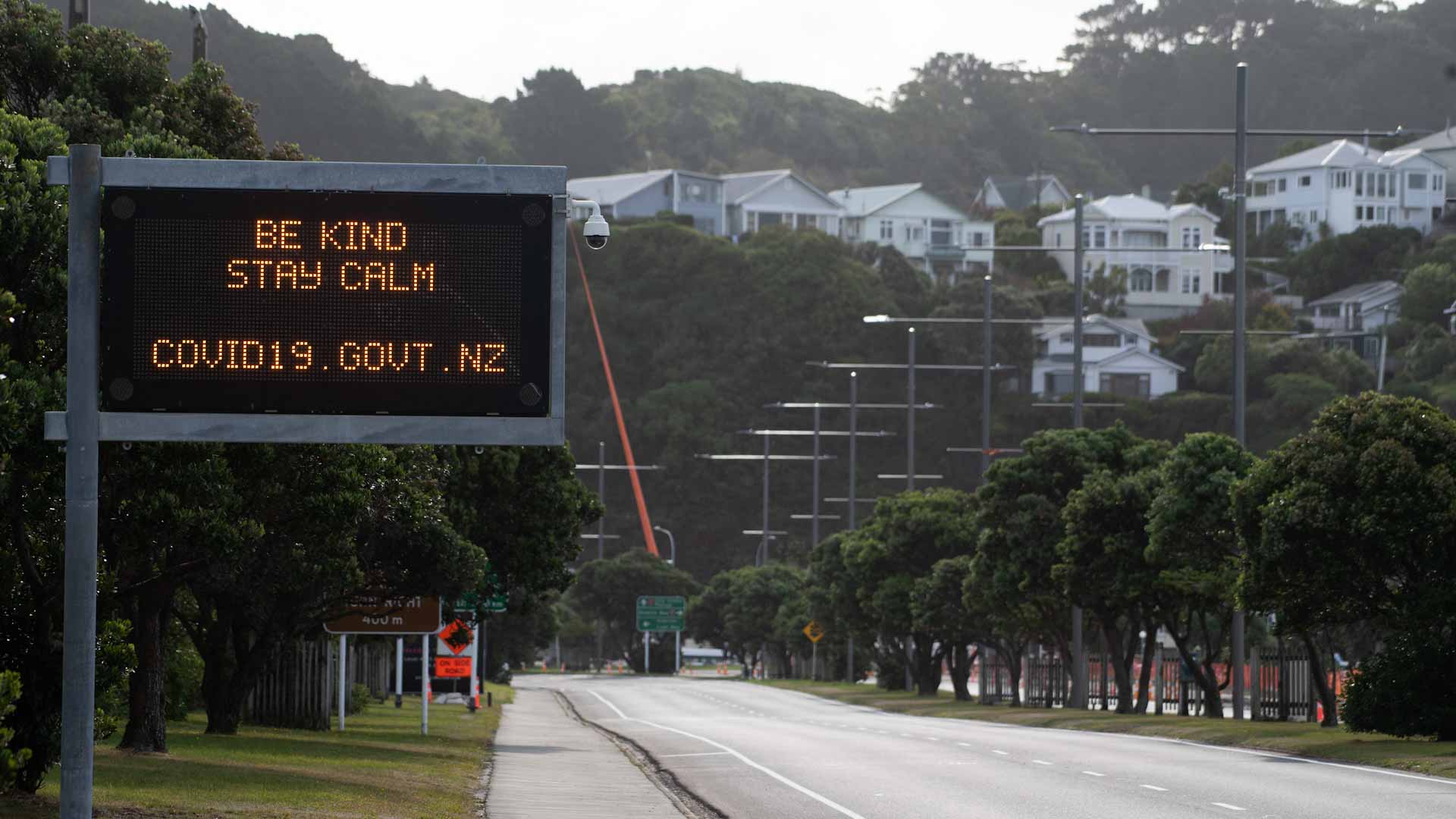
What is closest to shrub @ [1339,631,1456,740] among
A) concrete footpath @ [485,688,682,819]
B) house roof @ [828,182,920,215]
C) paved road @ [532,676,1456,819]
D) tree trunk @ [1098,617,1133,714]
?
paved road @ [532,676,1456,819]

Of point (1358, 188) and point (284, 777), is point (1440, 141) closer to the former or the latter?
point (1358, 188)

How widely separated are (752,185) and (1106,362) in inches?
1898

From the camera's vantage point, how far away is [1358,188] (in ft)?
504

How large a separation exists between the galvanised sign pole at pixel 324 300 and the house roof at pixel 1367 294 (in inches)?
5079

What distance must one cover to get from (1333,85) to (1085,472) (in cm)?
15470

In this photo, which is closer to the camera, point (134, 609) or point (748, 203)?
point (134, 609)

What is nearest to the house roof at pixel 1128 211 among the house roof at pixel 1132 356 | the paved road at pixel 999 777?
the house roof at pixel 1132 356

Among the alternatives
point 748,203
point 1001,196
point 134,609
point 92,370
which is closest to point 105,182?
point 92,370

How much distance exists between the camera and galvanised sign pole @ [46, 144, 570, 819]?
12.6 m

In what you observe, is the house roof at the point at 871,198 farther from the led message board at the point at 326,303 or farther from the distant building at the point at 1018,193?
the led message board at the point at 326,303

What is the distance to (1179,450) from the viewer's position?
132 ft

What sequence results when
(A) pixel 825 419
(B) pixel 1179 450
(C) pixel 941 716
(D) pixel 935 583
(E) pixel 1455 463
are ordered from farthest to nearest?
1. (A) pixel 825 419
2. (D) pixel 935 583
3. (C) pixel 941 716
4. (B) pixel 1179 450
5. (E) pixel 1455 463

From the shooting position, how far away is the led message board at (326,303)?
495 inches

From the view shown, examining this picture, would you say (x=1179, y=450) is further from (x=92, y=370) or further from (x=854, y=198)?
(x=854, y=198)
